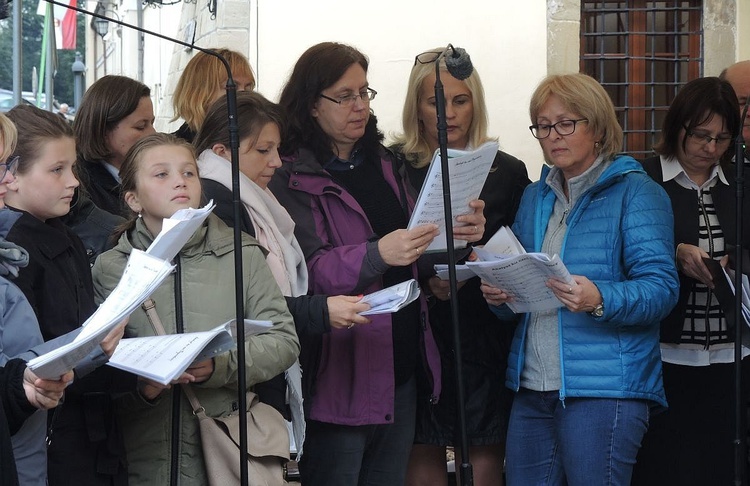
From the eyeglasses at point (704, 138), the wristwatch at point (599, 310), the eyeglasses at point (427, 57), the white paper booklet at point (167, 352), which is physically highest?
the eyeglasses at point (427, 57)

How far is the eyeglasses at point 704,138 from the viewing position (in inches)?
147

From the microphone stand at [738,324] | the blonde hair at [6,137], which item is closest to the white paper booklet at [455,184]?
the microphone stand at [738,324]

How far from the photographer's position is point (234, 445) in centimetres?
282

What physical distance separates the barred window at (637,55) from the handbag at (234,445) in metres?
4.96

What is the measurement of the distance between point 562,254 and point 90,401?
4.80 feet

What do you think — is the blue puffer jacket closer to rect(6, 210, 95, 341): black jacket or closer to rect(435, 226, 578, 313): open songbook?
rect(435, 226, 578, 313): open songbook

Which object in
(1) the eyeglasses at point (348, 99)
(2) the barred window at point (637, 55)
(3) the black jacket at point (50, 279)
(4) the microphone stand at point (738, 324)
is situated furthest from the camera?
(2) the barred window at point (637, 55)

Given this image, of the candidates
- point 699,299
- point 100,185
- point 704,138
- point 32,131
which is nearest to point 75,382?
point 32,131

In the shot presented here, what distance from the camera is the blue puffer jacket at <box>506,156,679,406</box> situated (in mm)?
3258

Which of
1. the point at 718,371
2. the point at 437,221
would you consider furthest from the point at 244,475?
the point at 718,371

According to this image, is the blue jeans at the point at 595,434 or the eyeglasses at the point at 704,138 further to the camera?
the eyeglasses at the point at 704,138

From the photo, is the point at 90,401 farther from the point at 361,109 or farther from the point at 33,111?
the point at 361,109

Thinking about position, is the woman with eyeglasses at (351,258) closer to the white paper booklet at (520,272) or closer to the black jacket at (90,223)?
the white paper booklet at (520,272)

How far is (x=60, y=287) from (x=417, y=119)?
157 cm
